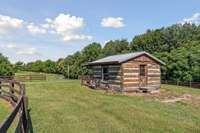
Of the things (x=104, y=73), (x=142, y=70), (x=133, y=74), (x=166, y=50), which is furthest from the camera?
(x=166, y=50)

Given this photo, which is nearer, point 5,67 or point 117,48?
point 5,67

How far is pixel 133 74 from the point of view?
24.7m

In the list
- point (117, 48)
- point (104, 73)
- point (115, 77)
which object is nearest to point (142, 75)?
point (115, 77)

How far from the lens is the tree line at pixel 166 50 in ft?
126

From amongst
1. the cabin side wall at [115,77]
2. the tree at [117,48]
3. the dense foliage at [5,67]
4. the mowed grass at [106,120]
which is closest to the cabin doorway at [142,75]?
the cabin side wall at [115,77]

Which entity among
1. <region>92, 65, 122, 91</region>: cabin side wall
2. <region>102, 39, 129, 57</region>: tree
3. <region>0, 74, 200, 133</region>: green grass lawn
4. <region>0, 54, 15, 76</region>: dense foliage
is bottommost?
<region>0, 74, 200, 133</region>: green grass lawn

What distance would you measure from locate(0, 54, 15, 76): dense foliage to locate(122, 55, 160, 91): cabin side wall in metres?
29.9

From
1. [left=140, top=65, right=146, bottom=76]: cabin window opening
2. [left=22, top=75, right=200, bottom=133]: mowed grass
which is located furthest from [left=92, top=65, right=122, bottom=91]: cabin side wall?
[left=22, top=75, right=200, bottom=133]: mowed grass

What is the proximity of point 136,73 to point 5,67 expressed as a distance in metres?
31.0

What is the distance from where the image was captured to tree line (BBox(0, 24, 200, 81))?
38312mm

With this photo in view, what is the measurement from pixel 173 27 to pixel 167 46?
681cm

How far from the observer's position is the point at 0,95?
1620 cm

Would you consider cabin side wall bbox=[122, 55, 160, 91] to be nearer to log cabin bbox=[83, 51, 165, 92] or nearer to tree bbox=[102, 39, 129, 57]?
log cabin bbox=[83, 51, 165, 92]

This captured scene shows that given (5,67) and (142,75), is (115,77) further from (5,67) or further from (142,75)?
(5,67)
